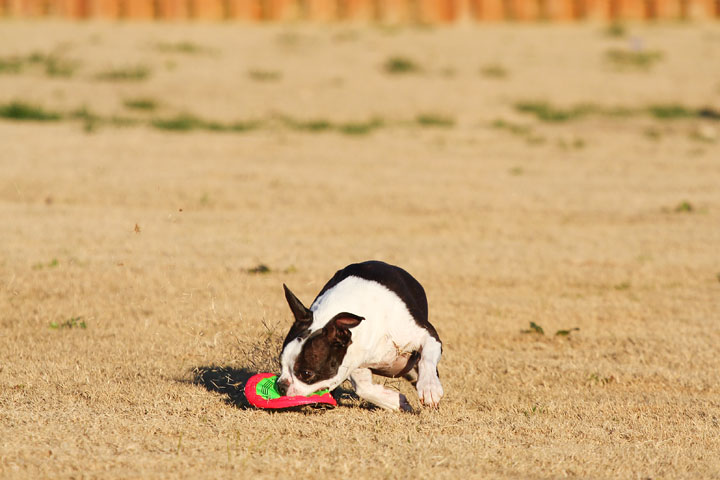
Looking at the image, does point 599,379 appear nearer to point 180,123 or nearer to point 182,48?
point 180,123

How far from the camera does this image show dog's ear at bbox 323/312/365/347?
5465 millimetres

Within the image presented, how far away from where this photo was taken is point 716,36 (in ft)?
97.9

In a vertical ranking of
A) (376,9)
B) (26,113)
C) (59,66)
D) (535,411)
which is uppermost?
(376,9)

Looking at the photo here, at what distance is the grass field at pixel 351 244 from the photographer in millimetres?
5684

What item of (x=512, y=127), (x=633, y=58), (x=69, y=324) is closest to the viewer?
(x=69, y=324)

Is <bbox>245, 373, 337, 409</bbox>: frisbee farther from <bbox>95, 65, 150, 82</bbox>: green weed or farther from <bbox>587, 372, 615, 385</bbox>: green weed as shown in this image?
<bbox>95, 65, 150, 82</bbox>: green weed

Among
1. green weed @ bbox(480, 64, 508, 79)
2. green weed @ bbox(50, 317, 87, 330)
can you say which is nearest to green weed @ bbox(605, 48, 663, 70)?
green weed @ bbox(480, 64, 508, 79)

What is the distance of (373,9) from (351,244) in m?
21.0

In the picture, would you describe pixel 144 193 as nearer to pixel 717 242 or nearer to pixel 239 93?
pixel 717 242

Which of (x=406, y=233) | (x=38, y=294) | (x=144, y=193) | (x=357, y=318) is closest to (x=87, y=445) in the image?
(x=357, y=318)

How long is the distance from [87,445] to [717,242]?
9.15 m

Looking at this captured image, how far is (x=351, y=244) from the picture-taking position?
Result: 38.4ft

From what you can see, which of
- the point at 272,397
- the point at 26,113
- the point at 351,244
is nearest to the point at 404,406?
the point at 272,397

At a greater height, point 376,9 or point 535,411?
point 376,9
